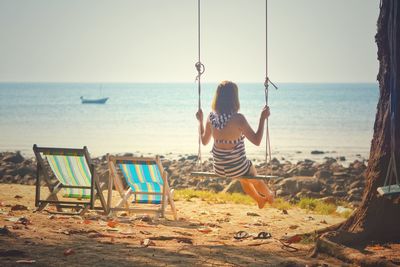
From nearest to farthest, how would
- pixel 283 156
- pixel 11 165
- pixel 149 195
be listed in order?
pixel 149 195 → pixel 11 165 → pixel 283 156

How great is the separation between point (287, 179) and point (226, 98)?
796cm

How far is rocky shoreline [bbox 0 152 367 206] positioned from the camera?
1587 centimetres

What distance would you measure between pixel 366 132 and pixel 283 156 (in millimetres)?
16393

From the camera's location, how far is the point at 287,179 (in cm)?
1658

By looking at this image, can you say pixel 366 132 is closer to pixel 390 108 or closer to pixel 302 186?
pixel 302 186

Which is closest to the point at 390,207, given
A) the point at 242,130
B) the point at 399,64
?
the point at 399,64

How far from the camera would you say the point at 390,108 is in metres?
7.49

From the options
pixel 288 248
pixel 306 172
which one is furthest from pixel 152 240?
pixel 306 172

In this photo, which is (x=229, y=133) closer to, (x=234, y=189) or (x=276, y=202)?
(x=276, y=202)

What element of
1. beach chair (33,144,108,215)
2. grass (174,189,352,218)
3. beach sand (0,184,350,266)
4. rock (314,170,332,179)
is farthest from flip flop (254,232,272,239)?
rock (314,170,332,179)

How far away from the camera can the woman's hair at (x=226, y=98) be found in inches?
350

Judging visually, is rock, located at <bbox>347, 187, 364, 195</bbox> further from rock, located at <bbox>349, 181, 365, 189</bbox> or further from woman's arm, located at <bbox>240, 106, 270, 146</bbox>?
woman's arm, located at <bbox>240, 106, 270, 146</bbox>

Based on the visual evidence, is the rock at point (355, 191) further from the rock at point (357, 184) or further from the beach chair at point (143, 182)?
the beach chair at point (143, 182)

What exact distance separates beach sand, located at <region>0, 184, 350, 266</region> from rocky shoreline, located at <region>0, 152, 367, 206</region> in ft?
11.3
